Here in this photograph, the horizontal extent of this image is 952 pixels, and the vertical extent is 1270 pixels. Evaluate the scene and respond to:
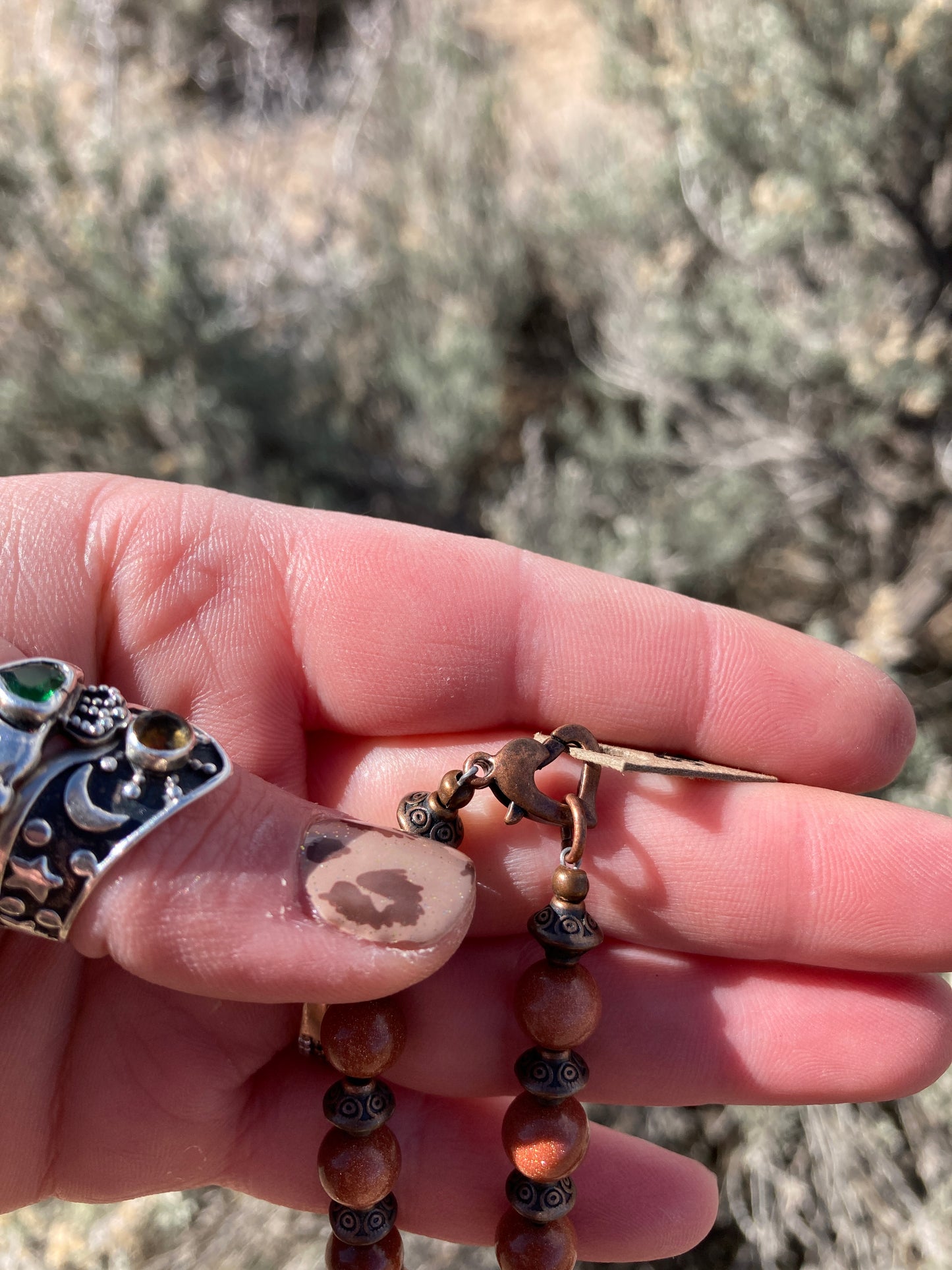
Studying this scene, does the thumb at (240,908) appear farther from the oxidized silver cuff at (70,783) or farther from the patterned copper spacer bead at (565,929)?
the patterned copper spacer bead at (565,929)

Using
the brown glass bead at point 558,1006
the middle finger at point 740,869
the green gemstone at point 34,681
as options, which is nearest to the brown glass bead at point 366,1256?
the brown glass bead at point 558,1006

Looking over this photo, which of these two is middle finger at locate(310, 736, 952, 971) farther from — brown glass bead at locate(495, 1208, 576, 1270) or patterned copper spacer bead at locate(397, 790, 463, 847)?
brown glass bead at locate(495, 1208, 576, 1270)

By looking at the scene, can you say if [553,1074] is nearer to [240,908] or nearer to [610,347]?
[240,908]

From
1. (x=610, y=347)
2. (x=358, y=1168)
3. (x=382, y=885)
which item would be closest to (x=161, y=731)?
(x=382, y=885)

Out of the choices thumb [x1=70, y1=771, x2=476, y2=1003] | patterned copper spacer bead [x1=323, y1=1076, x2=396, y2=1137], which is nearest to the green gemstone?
thumb [x1=70, y1=771, x2=476, y2=1003]

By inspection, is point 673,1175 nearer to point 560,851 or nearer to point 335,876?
point 560,851

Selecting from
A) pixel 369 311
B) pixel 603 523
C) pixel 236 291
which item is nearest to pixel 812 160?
pixel 603 523

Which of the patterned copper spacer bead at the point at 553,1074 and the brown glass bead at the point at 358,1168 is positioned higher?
the patterned copper spacer bead at the point at 553,1074
